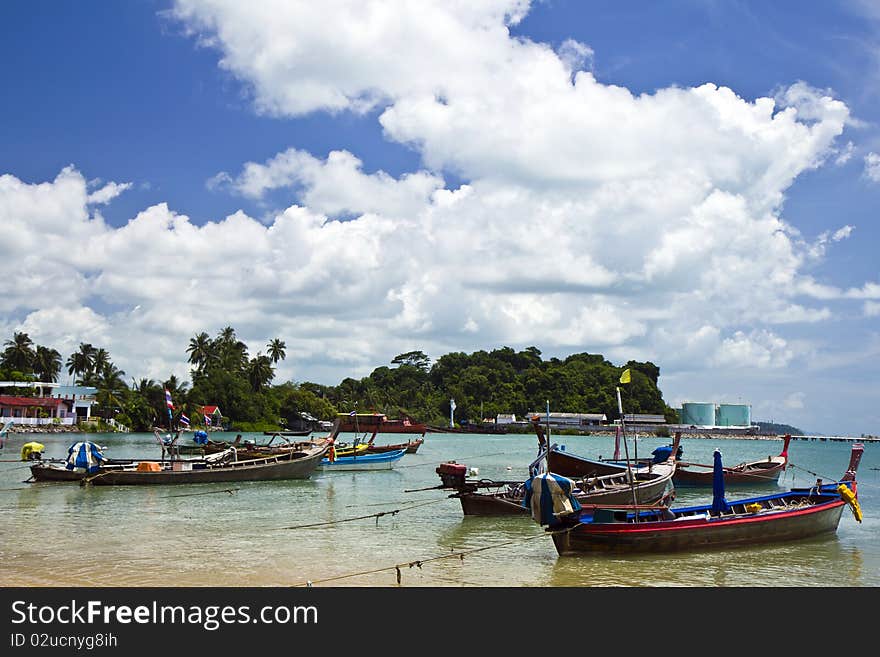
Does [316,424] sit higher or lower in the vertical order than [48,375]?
lower

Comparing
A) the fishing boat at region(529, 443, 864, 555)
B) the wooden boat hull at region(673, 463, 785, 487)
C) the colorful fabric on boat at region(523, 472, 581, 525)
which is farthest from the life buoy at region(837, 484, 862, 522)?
the wooden boat hull at region(673, 463, 785, 487)

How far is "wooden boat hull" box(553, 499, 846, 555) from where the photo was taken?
1631 cm

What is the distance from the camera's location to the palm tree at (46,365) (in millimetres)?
96500

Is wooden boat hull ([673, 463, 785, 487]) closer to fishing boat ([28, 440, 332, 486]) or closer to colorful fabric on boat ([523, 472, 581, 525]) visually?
fishing boat ([28, 440, 332, 486])

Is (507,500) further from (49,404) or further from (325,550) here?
(49,404)

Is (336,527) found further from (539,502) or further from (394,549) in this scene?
(539,502)

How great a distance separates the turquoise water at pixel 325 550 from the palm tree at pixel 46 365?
252ft

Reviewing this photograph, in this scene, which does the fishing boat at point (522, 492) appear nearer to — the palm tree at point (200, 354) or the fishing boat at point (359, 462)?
the fishing boat at point (359, 462)

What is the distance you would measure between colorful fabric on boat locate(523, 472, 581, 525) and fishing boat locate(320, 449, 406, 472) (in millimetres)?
26749

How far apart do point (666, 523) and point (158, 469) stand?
895 inches

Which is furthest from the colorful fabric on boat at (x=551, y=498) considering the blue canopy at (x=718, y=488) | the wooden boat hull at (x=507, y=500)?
the wooden boat hull at (x=507, y=500)
